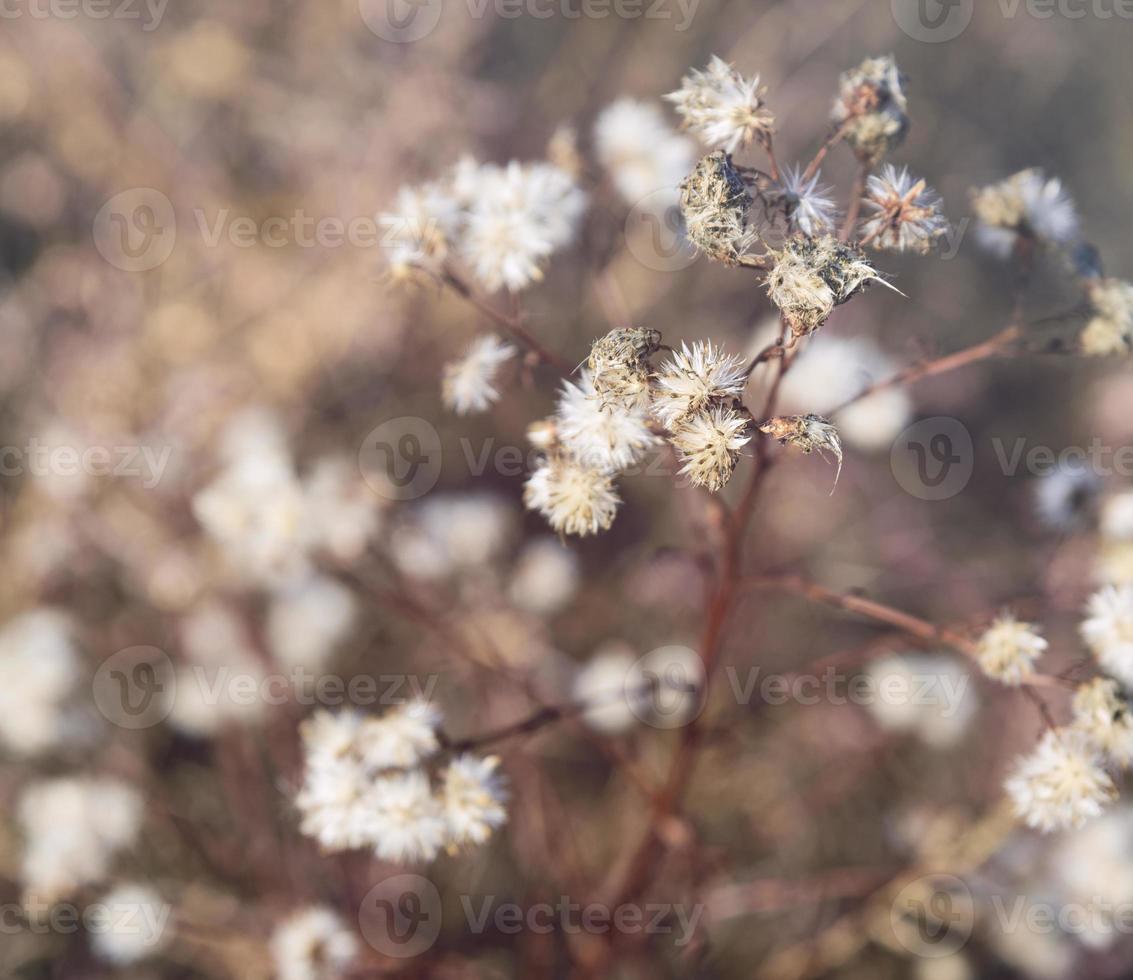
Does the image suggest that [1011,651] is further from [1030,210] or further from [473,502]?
[473,502]

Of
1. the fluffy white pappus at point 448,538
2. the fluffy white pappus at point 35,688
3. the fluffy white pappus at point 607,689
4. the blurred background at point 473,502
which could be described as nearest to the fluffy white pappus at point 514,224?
the blurred background at point 473,502

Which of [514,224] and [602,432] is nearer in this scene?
[602,432]

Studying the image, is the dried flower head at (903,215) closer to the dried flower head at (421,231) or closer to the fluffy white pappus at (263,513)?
the dried flower head at (421,231)

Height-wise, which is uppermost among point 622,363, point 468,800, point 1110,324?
point 1110,324

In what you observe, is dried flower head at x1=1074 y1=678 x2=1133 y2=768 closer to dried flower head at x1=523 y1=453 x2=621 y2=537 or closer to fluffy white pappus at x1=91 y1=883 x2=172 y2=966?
dried flower head at x1=523 y1=453 x2=621 y2=537

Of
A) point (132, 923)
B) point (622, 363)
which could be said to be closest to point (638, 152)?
point (622, 363)

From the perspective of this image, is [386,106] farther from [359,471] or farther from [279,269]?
[359,471]

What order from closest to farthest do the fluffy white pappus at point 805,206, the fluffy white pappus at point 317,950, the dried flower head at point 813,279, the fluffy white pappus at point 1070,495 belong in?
the dried flower head at point 813,279 < the fluffy white pappus at point 805,206 < the fluffy white pappus at point 317,950 < the fluffy white pappus at point 1070,495
